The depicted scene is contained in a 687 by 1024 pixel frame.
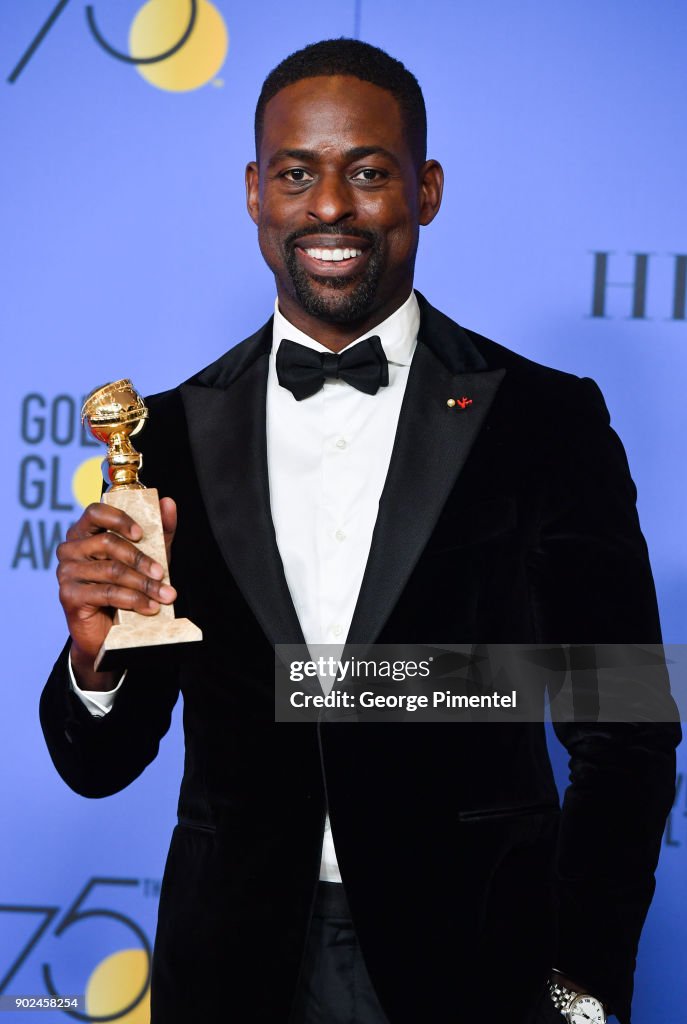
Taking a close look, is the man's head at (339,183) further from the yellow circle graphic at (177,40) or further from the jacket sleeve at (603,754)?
the yellow circle graphic at (177,40)

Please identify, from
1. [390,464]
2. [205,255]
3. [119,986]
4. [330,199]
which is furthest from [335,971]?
[205,255]

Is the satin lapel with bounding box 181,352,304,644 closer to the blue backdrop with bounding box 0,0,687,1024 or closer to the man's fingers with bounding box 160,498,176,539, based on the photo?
the man's fingers with bounding box 160,498,176,539

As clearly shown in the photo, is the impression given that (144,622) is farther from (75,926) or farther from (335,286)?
(75,926)

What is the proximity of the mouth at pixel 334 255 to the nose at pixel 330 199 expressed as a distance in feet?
0.11

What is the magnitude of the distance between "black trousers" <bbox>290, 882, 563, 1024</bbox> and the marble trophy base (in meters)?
0.41

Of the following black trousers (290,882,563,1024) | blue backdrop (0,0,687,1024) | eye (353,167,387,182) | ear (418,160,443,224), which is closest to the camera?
black trousers (290,882,563,1024)

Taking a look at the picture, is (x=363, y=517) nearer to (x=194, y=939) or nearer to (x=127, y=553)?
(x=127, y=553)

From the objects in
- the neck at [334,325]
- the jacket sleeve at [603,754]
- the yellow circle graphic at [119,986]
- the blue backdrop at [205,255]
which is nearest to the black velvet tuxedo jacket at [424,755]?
the jacket sleeve at [603,754]

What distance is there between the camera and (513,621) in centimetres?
182

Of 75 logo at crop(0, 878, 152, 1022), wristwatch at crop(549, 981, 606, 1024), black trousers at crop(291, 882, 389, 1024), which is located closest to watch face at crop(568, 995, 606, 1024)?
wristwatch at crop(549, 981, 606, 1024)

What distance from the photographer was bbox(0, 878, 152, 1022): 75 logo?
2.90 meters

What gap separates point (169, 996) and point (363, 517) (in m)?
0.70

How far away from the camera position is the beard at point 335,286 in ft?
6.29

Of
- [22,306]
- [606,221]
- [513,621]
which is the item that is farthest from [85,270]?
[513,621]
